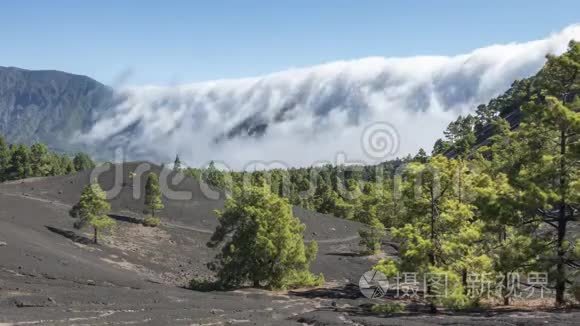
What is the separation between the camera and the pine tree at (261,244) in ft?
133

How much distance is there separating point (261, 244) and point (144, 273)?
13.8 m

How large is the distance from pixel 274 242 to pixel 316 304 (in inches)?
A: 315

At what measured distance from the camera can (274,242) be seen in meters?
40.5

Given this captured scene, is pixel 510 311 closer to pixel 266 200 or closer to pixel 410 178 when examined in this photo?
pixel 410 178

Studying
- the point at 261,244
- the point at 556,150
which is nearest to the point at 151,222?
the point at 261,244

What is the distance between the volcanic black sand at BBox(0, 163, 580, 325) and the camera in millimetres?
23828

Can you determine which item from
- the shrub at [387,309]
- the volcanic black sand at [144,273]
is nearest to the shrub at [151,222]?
the volcanic black sand at [144,273]

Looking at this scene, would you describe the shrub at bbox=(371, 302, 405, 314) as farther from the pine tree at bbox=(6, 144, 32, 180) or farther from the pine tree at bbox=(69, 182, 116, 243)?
the pine tree at bbox=(6, 144, 32, 180)

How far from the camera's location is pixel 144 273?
157ft

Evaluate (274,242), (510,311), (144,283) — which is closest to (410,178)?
(510,311)

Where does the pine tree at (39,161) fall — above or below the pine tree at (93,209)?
above

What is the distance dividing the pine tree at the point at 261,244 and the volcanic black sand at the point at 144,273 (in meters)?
2.25

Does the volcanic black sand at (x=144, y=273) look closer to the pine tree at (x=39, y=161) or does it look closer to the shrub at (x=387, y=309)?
the shrub at (x=387, y=309)

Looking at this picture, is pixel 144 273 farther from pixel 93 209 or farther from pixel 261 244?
pixel 261 244
